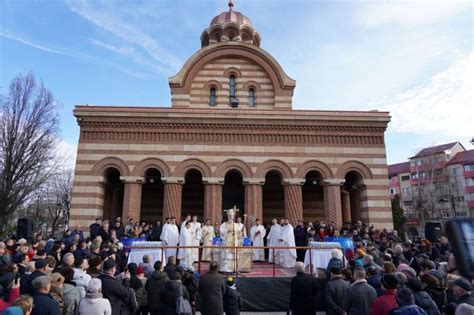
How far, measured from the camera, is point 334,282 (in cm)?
597

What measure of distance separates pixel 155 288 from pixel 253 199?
11.7 metres

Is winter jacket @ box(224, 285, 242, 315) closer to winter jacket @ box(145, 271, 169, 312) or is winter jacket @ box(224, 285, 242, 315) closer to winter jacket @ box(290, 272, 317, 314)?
winter jacket @ box(290, 272, 317, 314)

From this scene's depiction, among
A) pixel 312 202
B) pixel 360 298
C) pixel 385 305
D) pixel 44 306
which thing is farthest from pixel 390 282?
pixel 312 202

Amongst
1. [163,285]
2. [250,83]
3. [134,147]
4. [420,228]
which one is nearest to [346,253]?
[163,285]

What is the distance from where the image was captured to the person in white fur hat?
A: 15.0 ft

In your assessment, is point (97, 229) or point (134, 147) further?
point (134, 147)

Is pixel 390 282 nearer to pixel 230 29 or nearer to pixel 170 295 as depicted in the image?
pixel 170 295

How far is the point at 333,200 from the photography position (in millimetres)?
18000

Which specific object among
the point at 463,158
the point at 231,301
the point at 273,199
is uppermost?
the point at 463,158

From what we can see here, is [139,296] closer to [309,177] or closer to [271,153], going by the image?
[271,153]

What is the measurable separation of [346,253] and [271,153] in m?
8.56

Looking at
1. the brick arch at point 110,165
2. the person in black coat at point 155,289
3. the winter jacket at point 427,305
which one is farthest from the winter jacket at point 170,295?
the brick arch at point 110,165

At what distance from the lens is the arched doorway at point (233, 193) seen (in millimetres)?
20828

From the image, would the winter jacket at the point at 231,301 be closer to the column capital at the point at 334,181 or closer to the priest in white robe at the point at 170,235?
the priest in white robe at the point at 170,235
